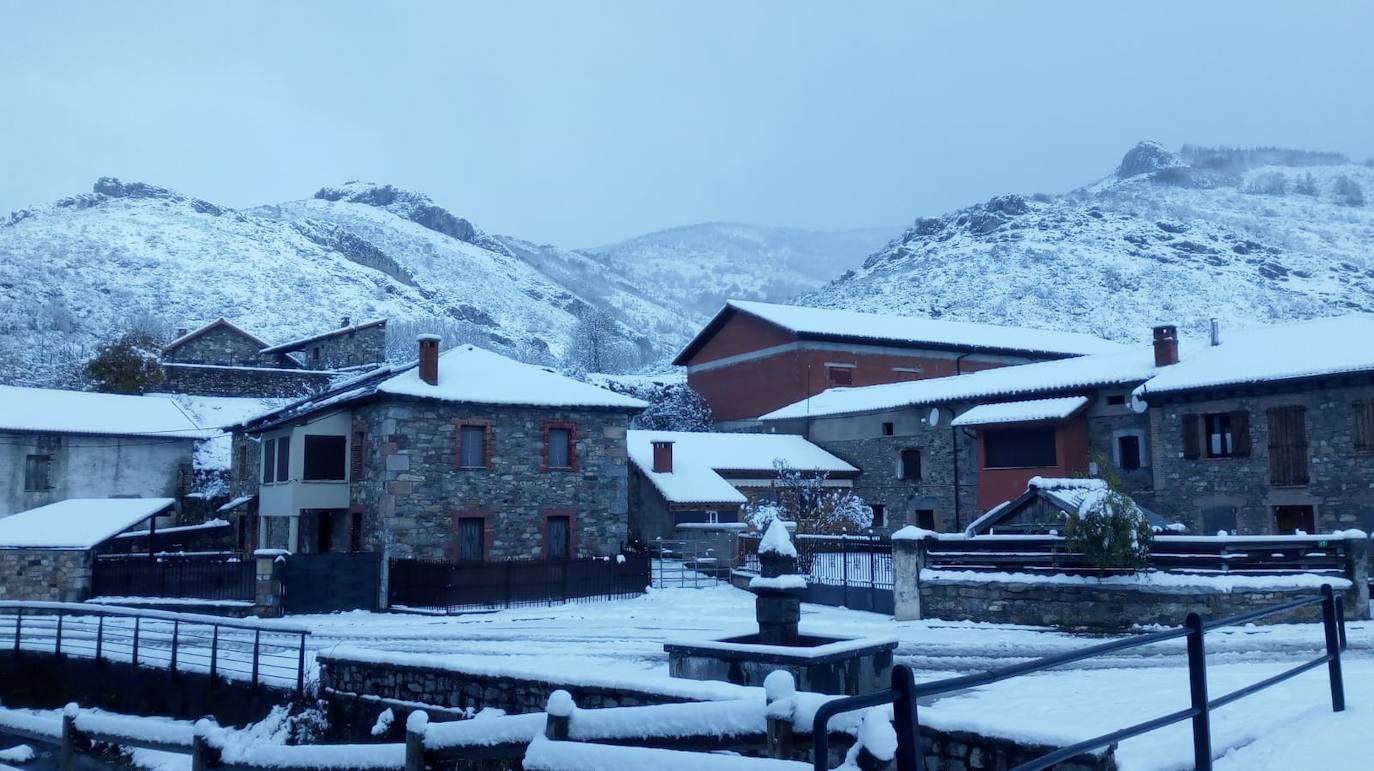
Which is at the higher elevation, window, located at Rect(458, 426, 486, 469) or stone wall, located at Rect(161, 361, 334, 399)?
stone wall, located at Rect(161, 361, 334, 399)

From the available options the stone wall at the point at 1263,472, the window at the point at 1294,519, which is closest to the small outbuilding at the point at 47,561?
the stone wall at the point at 1263,472

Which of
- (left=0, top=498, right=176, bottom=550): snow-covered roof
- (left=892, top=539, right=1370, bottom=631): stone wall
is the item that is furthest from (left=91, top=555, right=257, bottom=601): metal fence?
(left=892, top=539, right=1370, bottom=631): stone wall

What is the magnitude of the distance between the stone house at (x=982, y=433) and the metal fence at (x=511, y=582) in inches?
555

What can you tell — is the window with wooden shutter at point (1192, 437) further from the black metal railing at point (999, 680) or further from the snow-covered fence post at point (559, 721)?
the snow-covered fence post at point (559, 721)

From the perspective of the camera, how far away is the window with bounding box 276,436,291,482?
97.2ft

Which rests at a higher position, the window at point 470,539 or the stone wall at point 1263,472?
the stone wall at point 1263,472

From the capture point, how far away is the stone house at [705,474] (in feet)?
109

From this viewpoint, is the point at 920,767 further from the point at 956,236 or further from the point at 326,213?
the point at 326,213

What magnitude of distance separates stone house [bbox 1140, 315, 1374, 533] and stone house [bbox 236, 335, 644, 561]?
16.0m

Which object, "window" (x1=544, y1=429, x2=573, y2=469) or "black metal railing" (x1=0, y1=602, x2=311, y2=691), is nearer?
"black metal railing" (x1=0, y1=602, x2=311, y2=691)

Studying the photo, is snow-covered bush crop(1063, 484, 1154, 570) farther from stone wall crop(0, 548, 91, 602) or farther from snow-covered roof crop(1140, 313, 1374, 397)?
stone wall crop(0, 548, 91, 602)

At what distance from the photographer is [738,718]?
598 centimetres

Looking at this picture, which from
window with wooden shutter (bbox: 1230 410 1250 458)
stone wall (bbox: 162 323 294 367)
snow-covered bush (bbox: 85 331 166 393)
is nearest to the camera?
window with wooden shutter (bbox: 1230 410 1250 458)

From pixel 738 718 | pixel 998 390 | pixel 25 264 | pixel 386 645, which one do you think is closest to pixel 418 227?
pixel 25 264
